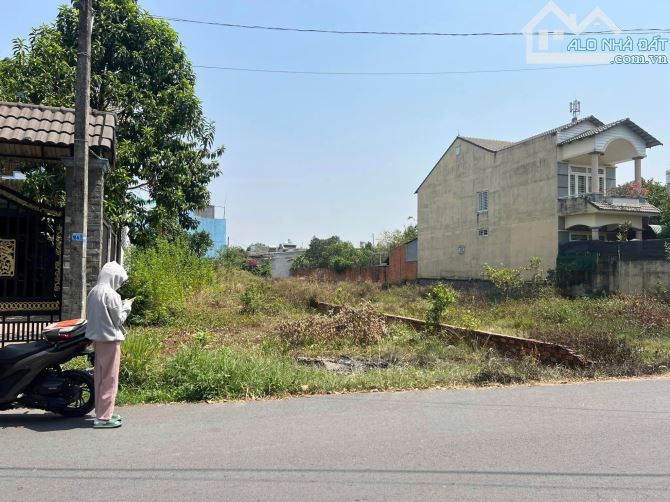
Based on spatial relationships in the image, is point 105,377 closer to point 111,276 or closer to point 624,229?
point 111,276

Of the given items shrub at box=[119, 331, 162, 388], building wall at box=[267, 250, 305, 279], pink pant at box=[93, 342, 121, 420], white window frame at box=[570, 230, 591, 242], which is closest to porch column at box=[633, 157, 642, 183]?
white window frame at box=[570, 230, 591, 242]

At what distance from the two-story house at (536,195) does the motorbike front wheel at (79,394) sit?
2231cm

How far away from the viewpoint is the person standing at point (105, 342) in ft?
17.0

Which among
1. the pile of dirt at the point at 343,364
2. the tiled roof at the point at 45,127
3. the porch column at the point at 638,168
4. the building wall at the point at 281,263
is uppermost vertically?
the porch column at the point at 638,168

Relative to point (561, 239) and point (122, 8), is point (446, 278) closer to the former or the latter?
point (561, 239)

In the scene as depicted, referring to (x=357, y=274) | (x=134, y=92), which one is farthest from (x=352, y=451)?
(x=357, y=274)

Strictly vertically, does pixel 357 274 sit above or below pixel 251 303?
above

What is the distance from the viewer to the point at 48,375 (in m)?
5.39

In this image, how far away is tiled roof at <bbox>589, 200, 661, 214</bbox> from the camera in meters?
23.0

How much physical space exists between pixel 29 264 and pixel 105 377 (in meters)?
4.35

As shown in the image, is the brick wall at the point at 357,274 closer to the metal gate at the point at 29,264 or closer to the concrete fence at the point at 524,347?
the concrete fence at the point at 524,347

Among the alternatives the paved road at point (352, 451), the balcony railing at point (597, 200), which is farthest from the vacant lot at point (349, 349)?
the balcony railing at point (597, 200)

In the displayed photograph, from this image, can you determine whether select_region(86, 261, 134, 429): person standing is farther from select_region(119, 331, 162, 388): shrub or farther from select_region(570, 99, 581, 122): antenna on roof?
select_region(570, 99, 581, 122): antenna on roof

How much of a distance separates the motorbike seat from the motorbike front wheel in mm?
353
